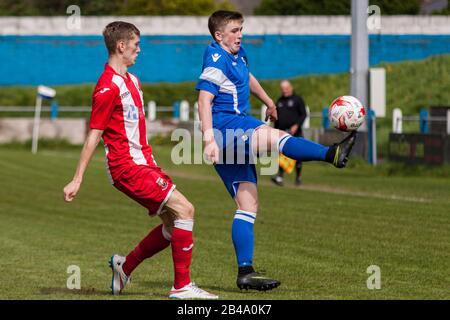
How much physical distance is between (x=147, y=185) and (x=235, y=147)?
87 centimetres

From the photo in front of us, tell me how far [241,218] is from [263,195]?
35.1 ft

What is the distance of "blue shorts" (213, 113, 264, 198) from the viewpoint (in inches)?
336

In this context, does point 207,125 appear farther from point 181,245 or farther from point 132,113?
point 181,245

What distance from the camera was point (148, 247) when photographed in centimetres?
859

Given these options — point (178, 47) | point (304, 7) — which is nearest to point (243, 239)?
point (178, 47)

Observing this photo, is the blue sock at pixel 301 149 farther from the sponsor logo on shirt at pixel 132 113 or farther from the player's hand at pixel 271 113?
the sponsor logo on shirt at pixel 132 113

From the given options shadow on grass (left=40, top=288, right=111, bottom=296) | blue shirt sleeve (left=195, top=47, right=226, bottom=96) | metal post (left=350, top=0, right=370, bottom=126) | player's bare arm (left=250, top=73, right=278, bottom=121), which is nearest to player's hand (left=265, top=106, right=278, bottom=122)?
player's bare arm (left=250, top=73, right=278, bottom=121)

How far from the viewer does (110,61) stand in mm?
8156

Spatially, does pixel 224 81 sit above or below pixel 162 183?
above

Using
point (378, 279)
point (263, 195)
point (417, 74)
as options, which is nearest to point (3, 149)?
point (417, 74)

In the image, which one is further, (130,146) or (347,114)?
(347,114)

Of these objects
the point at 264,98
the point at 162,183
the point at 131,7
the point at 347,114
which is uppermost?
the point at 131,7

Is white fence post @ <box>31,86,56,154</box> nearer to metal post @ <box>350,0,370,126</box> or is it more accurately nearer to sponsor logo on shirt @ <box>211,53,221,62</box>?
metal post @ <box>350,0,370,126</box>

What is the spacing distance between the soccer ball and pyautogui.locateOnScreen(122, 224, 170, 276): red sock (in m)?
1.60
